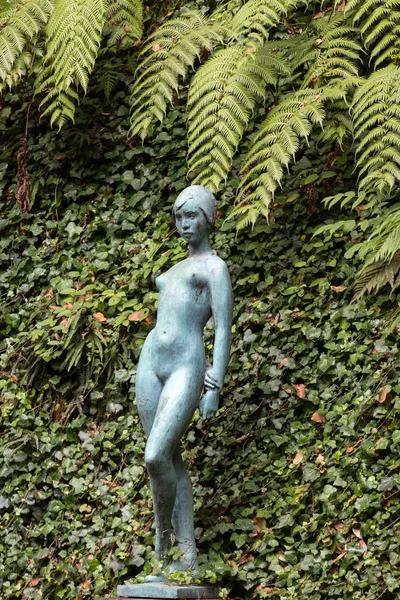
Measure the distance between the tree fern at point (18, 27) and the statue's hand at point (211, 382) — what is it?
3.34 metres

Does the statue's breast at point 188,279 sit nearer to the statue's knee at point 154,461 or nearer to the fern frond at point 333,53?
the statue's knee at point 154,461

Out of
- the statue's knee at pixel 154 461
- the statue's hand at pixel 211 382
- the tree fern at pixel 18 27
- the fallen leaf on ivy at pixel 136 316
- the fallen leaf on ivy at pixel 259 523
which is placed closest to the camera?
the statue's knee at pixel 154 461

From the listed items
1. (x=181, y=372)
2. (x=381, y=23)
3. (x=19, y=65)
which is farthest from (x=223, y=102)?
(x=181, y=372)

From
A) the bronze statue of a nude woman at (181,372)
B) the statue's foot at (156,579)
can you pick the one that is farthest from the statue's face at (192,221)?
the statue's foot at (156,579)

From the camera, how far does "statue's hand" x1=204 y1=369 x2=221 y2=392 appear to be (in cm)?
478

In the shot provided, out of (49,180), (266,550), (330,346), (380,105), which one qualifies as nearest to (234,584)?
(266,550)

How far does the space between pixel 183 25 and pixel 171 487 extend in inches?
151

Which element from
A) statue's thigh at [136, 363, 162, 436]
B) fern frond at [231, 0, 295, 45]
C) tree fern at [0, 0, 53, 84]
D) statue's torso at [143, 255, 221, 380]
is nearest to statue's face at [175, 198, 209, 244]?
statue's torso at [143, 255, 221, 380]

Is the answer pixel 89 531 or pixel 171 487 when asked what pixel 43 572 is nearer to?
pixel 89 531

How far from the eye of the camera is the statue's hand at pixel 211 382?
4777 mm

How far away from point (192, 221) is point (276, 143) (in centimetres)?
145

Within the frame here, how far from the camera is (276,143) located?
20.6ft

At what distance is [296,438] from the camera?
5.88 metres

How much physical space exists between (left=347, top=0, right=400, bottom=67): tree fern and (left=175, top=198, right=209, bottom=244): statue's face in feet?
6.43
